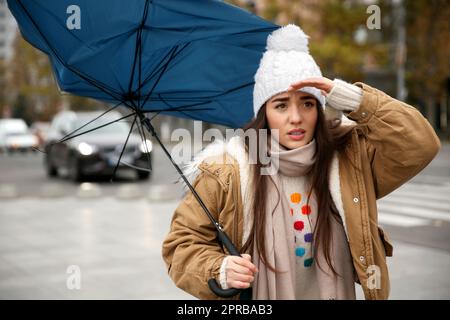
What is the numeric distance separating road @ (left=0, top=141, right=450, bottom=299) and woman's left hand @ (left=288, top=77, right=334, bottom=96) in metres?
3.84

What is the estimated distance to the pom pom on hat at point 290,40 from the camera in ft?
8.57

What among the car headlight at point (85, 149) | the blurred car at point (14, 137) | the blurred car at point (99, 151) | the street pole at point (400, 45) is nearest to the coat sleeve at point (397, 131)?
the car headlight at point (85, 149)

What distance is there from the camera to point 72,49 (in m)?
2.68

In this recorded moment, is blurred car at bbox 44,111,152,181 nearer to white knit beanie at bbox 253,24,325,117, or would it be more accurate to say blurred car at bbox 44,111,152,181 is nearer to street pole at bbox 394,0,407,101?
white knit beanie at bbox 253,24,325,117

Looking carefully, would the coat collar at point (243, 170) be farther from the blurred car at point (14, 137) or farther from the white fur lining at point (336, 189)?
the blurred car at point (14, 137)

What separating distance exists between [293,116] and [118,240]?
652 cm

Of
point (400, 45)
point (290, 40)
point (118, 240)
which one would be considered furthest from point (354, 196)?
point (400, 45)

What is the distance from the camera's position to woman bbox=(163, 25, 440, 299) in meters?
2.43

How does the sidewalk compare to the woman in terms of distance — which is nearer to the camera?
the woman

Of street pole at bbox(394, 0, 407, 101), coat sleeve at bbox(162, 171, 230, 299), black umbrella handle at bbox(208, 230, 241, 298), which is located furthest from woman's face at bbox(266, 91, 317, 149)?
street pole at bbox(394, 0, 407, 101)

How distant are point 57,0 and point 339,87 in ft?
3.66

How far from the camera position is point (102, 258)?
7543 mm

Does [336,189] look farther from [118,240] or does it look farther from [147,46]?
[118,240]
